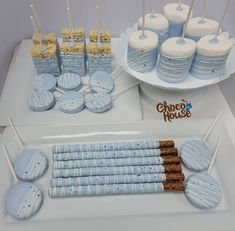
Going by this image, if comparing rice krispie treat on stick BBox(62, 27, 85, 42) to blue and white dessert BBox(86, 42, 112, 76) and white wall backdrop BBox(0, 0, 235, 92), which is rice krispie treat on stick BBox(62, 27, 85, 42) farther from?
white wall backdrop BBox(0, 0, 235, 92)

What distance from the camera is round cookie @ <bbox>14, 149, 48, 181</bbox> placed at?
0.74 m

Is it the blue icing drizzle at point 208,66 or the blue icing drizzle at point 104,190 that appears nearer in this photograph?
the blue icing drizzle at point 104,190

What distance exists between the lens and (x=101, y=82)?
96 centimetres

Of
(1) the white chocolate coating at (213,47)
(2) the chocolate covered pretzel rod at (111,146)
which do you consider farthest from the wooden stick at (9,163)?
(1) the white chocolate coating at (213,47)

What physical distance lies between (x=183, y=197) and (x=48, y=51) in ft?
1.92

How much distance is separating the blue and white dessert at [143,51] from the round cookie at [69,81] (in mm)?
191

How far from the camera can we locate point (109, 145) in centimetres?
79

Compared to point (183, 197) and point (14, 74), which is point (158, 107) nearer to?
point (183, 197)

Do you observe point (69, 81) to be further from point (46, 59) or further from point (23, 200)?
point (23, 200)

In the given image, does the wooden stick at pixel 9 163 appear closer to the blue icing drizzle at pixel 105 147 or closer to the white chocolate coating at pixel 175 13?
the blue icing drizzle at pixel 105 147

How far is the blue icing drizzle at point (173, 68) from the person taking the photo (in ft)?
2.68

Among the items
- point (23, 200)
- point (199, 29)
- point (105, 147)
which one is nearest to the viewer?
point (23, 200)

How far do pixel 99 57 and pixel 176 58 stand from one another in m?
0.26

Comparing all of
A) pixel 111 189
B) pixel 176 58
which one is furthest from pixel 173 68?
pixel 111 189
